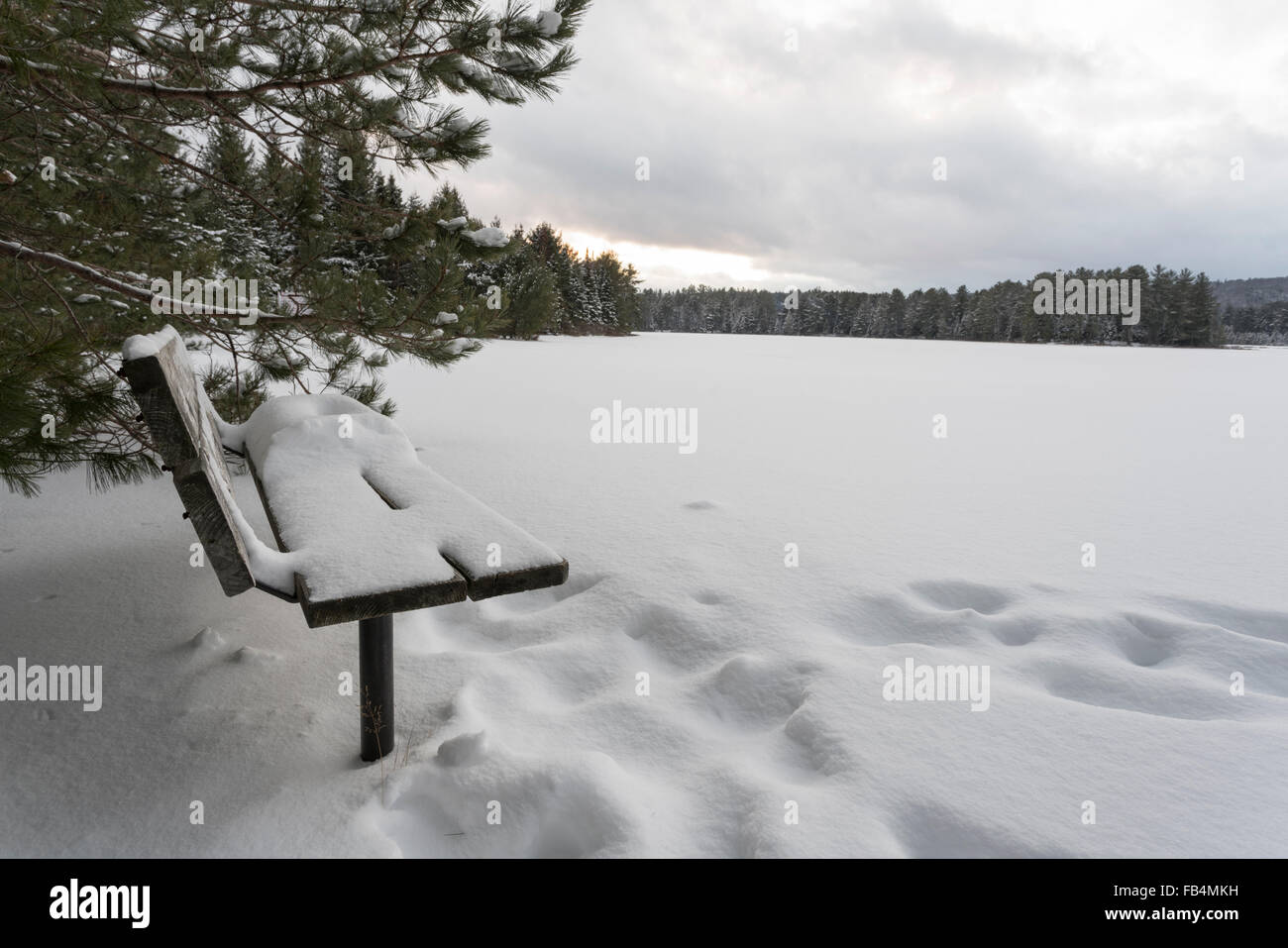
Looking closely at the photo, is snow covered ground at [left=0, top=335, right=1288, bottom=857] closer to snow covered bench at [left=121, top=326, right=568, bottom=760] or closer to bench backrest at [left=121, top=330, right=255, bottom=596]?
snow covered bench at [left=121, top=326, right=568, bottom=760]

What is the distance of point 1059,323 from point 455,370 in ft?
185

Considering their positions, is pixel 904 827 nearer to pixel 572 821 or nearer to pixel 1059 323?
pixel 572 821

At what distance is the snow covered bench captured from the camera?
1525 millimetres

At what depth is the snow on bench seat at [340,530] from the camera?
152cm

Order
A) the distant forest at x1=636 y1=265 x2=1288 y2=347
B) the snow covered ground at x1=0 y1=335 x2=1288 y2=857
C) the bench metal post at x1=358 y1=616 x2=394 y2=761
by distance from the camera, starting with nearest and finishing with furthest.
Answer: the snow covered ground at x1=0 y1=335 x2=1288 y2=857 < the bench metal post at x1=358 y1=616 x2=394 y2=761 < the distant forest at x1=636 y1=265 x2=1288 y2=347

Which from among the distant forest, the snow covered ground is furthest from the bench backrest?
the distant forest

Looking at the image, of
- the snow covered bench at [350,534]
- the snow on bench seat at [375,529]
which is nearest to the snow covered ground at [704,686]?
the snow covered bench at [350,534]

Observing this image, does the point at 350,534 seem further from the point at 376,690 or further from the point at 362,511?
the point at 376,690

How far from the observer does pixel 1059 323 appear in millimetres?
54625

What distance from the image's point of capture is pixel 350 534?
5.86 feet

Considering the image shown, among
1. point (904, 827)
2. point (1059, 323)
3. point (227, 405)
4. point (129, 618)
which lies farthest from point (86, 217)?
point (1059, 323)

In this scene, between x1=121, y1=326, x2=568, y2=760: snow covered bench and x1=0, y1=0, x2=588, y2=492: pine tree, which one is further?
x1=0, y1=0, x2=588, y2=492: pine tree

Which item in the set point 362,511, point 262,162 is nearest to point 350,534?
point 362,511

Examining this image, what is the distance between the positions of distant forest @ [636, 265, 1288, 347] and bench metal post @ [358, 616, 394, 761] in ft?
118
